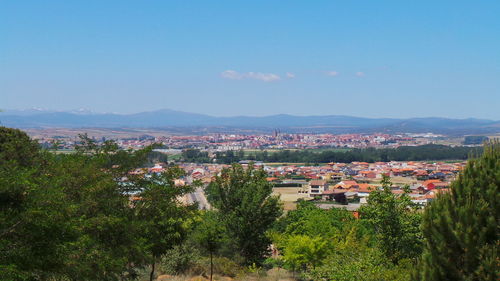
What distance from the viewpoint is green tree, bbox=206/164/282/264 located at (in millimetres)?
17406

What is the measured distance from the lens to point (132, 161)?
12258 millimetres

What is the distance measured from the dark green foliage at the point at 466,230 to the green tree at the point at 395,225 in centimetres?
408

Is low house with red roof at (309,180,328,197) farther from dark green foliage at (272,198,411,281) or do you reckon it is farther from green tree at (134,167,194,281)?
green tree at (134,167,194,281)

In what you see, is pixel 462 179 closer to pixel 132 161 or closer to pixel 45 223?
pixel 45 223

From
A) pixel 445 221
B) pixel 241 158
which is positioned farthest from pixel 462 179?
pixel 241 158

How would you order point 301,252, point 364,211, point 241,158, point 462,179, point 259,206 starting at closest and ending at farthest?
point 462,179, point 364,211, point 301,252, point 259,206, point 241,158

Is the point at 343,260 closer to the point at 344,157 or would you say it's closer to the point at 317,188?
the point at 317,188

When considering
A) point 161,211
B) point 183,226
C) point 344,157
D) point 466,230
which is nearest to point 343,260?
point 183,226

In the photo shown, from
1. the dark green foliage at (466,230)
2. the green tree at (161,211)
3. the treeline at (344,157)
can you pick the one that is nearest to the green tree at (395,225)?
the dark green foliage at (466,230)

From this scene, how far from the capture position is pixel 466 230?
6.80 m

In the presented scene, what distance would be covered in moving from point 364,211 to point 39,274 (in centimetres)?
711

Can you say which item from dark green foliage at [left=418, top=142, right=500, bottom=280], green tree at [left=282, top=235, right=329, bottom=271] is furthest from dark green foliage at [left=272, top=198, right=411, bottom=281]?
dark green foliage at [left=418, top=142, right=500, bottom=280]

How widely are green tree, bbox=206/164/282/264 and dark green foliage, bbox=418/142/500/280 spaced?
401 inches

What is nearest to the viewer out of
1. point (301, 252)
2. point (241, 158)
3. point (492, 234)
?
point (492, 234)
